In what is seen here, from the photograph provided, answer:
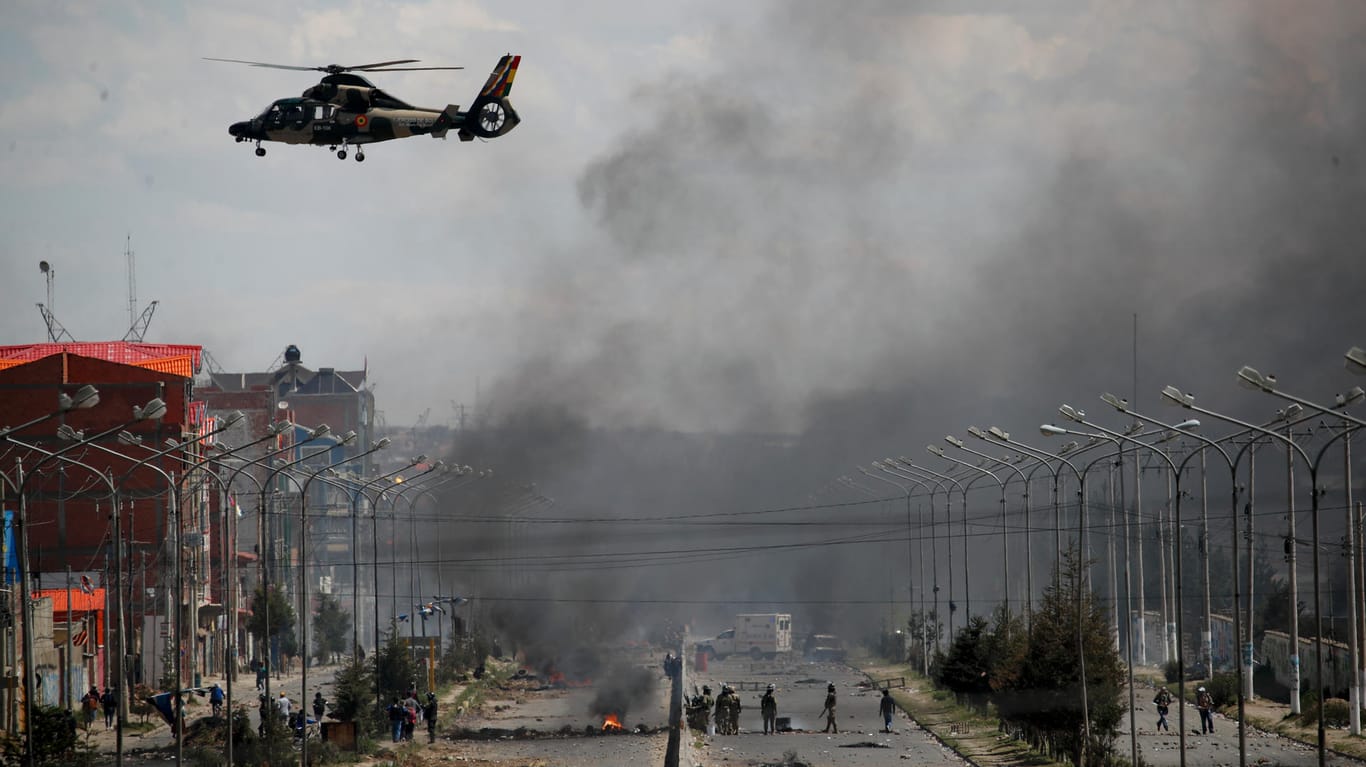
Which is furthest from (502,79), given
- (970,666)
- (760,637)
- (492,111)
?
(760,637)

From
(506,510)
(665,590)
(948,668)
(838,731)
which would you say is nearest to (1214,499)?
(665,590)

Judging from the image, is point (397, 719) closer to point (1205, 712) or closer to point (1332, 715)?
point (1205, 712)

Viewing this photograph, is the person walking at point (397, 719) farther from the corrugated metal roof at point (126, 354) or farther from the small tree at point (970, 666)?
the corrugated metal roof at point (126, 354)

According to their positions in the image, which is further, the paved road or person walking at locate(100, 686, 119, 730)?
person walking at locate(100, 686, 119, 730)

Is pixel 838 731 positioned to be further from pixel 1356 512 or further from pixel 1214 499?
pixel 1214 499

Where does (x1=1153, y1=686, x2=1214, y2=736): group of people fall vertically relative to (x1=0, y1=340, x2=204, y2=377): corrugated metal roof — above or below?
below

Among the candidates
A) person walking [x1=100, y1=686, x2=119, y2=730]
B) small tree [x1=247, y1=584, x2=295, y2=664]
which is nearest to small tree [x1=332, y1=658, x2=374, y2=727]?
person walking [x1=100, y1=686, x2=119, y2=730]

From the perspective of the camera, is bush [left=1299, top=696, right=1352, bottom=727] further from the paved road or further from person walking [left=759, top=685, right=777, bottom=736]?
person walking [left=759, top=685, right=777, bottom=736]
